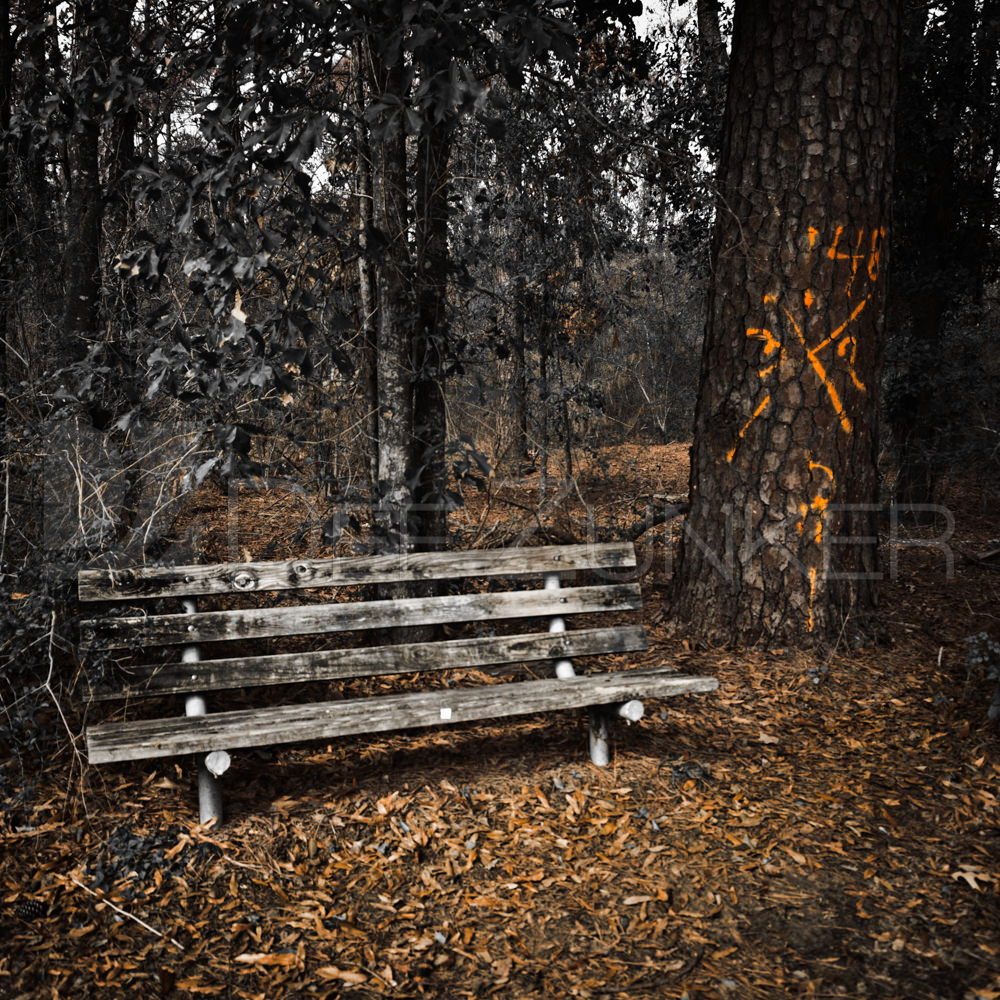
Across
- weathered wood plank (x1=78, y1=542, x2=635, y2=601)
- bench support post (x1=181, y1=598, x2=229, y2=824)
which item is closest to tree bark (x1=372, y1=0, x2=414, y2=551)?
weathered wood plank (x1=78, y1=542, x2=635, y2=601)

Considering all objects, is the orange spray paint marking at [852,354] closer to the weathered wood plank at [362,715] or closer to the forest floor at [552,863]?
the forest floor at [552,863]

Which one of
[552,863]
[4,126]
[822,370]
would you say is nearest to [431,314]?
[822,370]

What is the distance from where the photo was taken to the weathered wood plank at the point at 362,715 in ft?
9.35

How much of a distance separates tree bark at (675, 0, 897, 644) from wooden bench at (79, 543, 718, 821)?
43.5 inches

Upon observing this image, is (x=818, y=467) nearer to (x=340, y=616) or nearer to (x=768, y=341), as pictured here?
(x=768, y=341)

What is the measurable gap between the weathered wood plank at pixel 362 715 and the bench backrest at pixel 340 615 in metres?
0.21

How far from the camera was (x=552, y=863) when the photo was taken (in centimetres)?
294

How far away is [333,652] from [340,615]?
16 centimetres

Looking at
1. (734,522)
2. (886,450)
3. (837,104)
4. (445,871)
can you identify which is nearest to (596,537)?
(734,522)

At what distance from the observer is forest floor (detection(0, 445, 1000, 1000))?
7.88 ft

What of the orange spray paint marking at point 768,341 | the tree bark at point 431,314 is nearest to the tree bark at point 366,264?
the tree bark at point 431,314

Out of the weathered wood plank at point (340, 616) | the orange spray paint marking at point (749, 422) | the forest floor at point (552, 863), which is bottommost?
the forest floor at point (552, 863)

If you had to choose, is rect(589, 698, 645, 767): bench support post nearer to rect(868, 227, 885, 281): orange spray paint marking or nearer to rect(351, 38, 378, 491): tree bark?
rect(351, 38, 378, 491): tree bark

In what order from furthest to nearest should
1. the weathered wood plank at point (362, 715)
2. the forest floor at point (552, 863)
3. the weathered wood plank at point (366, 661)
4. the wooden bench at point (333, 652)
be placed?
the weathered wood plank at point (366, 661) < the wooden bench at point (333, 652) < the weathered wood plank at point (362, 715) < the forest floor at point (552, 863)
